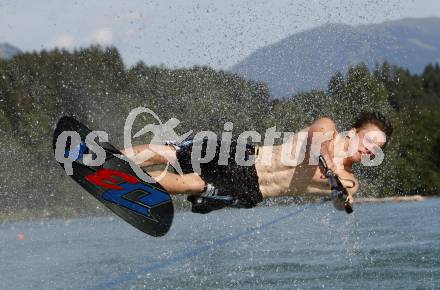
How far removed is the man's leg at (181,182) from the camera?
7.61 meters

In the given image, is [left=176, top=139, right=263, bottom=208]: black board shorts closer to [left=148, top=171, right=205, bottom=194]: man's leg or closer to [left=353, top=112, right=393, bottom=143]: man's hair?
[left=148, top=171, right=205, bottom=194]: man's leg

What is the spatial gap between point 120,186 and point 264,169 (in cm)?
149

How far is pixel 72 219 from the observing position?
38938mm

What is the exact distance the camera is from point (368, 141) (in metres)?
7.70

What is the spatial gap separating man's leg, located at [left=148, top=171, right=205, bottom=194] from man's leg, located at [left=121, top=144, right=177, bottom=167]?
0.15 meters

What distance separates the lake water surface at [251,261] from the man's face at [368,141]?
95 cm

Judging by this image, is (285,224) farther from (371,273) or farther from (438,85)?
(438,85)

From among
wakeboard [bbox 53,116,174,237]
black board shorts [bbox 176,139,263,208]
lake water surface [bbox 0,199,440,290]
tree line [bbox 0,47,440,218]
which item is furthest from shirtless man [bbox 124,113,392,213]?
tree line [bbox 0,47,440,218]

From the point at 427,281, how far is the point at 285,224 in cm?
1195

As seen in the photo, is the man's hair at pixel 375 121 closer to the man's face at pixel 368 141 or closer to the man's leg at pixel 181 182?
the man's face at pixel 368 141

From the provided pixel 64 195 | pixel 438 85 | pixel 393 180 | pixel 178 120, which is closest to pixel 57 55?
pixel 64 195

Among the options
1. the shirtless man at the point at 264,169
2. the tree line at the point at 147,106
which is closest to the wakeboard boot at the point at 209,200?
the shirtless man at the point at 264,169

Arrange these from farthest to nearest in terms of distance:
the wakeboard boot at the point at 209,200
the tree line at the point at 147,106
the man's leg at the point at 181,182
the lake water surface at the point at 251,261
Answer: the tree line at the point at 147,106, the lake water surface at the point at 251,261, the wakeboard boot at the point at 209,200, the man's leg at the point at 181,182

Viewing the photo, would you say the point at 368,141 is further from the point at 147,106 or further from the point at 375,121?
the point at 147,106
